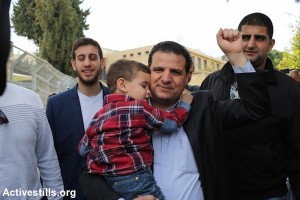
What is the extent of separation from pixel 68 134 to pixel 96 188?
147cm

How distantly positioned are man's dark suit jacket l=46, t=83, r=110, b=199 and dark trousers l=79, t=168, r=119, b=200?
1189 millimetres

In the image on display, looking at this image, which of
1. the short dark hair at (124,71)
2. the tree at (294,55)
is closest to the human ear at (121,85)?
the short dark hair at (124,71)

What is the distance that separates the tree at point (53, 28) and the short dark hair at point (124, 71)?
2693 centimetres

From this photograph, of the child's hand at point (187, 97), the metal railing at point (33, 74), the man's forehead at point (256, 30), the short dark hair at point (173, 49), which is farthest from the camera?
the metal railing at point (33, 74)

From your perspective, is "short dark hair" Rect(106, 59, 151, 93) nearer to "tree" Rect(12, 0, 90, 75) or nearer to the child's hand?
the child's hand

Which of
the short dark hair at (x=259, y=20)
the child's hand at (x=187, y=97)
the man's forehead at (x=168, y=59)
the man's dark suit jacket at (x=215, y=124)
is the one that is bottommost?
the man's dark suit jacket at (x=215, y=124)

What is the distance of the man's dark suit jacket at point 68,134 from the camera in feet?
11.2

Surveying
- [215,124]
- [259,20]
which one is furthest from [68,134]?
[259,20]

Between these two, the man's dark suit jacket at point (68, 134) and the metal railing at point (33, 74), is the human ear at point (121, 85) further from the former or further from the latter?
the metal railing at point (33, 74)

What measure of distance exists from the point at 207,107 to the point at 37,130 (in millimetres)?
1243

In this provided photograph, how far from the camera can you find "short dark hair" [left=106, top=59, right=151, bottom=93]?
234 centimetres

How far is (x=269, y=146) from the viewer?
2520 mm

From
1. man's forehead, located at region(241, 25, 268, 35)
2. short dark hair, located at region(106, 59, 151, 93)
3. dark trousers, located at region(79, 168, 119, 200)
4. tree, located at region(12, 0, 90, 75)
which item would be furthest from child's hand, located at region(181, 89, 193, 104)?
tree, located at region(12, 0, 90, 75)

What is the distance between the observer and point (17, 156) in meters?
2.28
